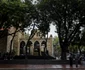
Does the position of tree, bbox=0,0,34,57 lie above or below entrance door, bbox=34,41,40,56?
above

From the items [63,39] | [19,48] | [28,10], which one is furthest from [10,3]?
[19,48]

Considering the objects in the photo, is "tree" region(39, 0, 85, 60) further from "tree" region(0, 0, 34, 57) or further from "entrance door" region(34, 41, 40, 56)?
"entrance door" region(34, 41, 40, 56)

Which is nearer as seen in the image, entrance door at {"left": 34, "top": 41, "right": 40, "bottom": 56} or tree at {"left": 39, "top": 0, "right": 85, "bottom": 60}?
tree at {"left": 39, "top": 0, "right": 85, "bottom": 60}

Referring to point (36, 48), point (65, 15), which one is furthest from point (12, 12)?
point (36, 48)

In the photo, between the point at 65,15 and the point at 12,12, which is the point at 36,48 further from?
the point at 12,12

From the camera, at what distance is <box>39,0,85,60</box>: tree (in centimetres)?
2936

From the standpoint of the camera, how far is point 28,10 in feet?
95.7

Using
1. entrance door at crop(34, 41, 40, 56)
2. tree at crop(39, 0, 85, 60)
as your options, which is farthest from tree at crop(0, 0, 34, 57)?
entrance door at crop(34, 41, 40, 56)

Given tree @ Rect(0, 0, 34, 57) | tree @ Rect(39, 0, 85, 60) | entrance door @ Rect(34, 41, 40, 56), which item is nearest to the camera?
tree @ Rect(0, 0, 34, 57)

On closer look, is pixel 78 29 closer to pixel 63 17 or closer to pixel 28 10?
pixel 63 17

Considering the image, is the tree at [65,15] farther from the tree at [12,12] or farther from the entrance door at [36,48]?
the entrance door at [36,48]

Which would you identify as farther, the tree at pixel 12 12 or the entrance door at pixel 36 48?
the entrance door at pixel 36 48

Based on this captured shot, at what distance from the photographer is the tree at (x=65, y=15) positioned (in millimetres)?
29359

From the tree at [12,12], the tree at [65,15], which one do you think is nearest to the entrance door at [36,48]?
the tree at [65,15]
